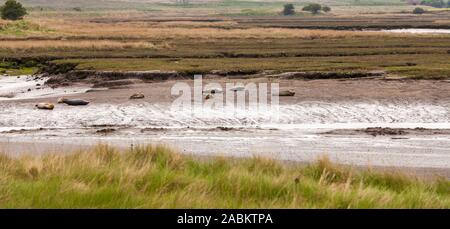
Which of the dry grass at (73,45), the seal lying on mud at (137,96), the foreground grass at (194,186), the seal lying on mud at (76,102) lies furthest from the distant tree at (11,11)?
the foreground grass at (194,186)

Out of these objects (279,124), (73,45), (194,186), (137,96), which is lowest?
(73,45)

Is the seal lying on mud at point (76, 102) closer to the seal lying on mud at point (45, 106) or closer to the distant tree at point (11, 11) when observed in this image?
the seal lying on mud at point (45, 106)

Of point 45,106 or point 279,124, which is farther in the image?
point 45,106

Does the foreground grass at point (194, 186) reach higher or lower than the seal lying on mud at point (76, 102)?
higher

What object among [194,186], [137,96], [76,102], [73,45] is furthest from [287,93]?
[73,45]

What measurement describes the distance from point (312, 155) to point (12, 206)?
33.3ft

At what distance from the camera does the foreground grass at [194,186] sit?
8805mm

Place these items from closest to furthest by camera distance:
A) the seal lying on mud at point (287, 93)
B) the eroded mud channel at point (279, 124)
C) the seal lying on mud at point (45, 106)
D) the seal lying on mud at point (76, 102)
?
the eroded mud channel at point (279, 124) < the seal lying on mud at point (45, 106) < the seal lying on mud at point (76, 102) < the seal lying on mud at point (287, 93)

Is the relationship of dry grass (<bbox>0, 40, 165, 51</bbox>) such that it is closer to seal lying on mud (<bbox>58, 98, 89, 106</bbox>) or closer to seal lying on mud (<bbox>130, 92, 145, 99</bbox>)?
seal lying on mud (<bbox>130, 92, 145, 99</bbox>)

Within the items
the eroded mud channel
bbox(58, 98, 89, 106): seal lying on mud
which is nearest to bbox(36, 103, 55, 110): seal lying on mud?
the eroded mud channel

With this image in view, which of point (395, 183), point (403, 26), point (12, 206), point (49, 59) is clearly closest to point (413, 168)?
point (395, 183)

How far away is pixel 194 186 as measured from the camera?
32.2ft

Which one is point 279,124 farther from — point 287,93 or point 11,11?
point 11,11

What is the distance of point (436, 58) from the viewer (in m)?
43.7
